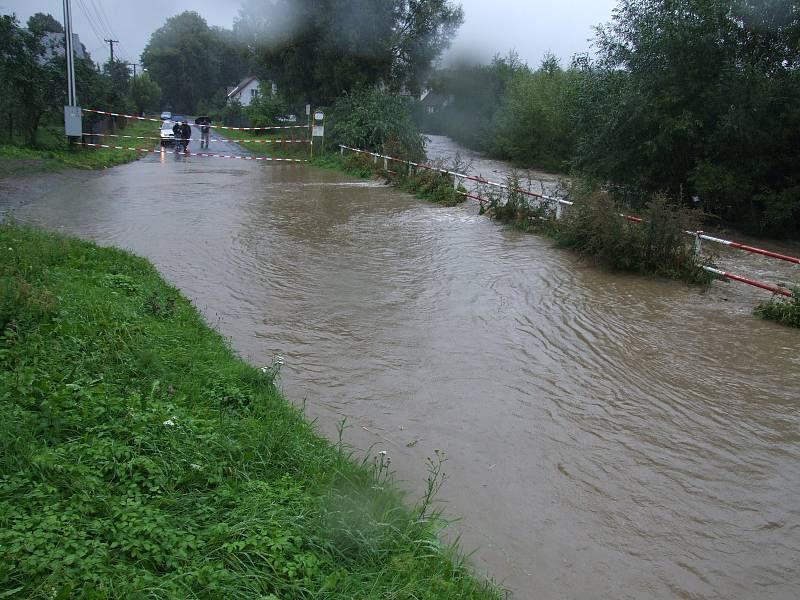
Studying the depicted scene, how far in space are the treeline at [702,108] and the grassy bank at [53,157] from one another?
625 inches

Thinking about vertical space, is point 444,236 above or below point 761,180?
below

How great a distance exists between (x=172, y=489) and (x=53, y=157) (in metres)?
22.6

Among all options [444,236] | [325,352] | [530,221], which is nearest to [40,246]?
[325,352]

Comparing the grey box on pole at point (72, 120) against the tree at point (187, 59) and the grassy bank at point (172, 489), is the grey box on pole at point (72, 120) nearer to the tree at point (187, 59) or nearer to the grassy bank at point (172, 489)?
the grassy bank at point (172, 489)

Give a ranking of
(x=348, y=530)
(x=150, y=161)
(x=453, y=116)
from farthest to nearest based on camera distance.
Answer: (x=453, y=116), (x=150, y=161), (x=348, y=530)

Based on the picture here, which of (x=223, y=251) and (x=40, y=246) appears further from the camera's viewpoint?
(x=223, y=251)

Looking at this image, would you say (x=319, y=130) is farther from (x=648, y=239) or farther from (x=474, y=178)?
(x=648, y=239)

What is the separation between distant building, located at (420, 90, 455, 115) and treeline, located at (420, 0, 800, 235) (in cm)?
2505

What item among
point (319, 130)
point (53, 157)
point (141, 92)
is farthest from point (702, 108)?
point (141, 92)

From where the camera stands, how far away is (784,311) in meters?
8.89

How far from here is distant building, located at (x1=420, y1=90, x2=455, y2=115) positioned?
42597mm

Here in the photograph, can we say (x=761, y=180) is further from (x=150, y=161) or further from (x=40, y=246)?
(x=150, y=161)

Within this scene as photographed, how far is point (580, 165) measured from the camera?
18562 mm

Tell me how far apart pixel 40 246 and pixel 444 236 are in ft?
26.4
